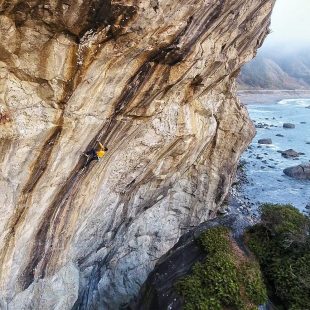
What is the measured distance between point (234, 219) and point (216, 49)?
23.7ft

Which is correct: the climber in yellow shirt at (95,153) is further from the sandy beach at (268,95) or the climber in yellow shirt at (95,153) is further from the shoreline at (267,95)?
the sandy beach at (268,95)

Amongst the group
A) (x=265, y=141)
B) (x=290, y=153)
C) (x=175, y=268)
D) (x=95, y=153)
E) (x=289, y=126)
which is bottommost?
(x=289, y=126)

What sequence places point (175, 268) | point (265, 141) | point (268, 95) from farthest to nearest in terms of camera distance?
point (268, 95), point (265, 141), point (175, 268)

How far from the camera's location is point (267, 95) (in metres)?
111

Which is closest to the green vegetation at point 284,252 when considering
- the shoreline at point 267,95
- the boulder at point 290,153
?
the boulder at point 290,153

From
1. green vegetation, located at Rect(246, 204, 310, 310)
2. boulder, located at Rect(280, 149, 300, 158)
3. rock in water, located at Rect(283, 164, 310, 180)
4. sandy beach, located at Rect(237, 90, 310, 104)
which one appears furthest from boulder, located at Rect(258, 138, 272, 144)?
sandy beach, located at Rect(237, 90, 310, 104)

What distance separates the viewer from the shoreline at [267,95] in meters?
100

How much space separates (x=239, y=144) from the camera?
23.3 metres

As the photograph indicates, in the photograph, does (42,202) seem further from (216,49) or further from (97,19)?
(216,49)

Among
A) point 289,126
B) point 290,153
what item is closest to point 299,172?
point 290,153

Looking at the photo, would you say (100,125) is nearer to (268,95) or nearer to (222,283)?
(222,283)

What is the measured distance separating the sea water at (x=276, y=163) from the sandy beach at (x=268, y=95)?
26.1 meters

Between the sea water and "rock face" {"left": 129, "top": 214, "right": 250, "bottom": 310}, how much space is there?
19.1m

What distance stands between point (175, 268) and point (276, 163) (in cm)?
3365
